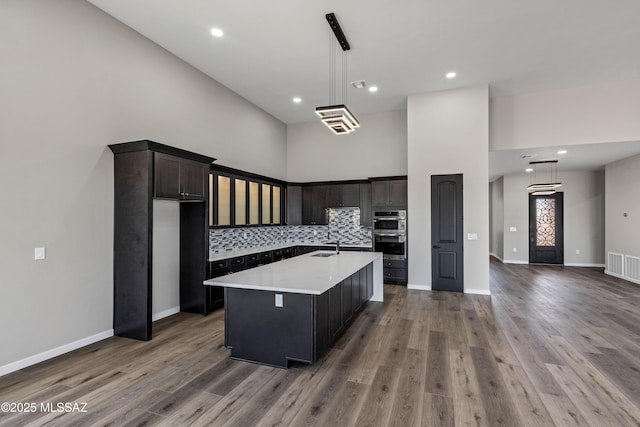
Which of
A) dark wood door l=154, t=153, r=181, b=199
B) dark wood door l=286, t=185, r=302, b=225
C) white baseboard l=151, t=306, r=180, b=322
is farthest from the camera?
dark wood door l=286, t=185, r=302, b=225

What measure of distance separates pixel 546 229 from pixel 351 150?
6758 millimetres

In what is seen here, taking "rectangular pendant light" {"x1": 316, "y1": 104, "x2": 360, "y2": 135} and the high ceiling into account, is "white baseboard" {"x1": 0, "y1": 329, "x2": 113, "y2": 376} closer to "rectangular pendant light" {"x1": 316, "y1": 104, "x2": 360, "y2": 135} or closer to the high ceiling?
"rectangular pendant light" {"x1": 316, "y1": 104, "x2": 360, "y2": 135}

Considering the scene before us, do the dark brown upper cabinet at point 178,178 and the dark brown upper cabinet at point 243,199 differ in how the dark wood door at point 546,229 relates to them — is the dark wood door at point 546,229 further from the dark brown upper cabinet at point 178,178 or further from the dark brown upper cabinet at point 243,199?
the dark brown upper cabinet at point 178,178

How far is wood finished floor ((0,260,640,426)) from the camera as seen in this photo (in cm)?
222

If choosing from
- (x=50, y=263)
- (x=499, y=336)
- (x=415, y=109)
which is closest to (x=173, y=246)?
(x=50, y=263)

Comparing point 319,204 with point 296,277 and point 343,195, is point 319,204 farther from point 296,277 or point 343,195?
point 296,277

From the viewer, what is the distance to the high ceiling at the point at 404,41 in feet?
12.1

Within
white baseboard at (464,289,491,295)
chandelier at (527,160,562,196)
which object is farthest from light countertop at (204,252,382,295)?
chandelier at (527,160,562,196)

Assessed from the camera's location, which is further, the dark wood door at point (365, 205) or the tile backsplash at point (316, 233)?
the dark wood door at point (365, 205)

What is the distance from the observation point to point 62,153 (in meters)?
3.28

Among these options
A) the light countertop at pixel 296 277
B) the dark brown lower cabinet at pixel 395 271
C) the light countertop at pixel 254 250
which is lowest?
the dark brown lower cabinet at pixel 395 271

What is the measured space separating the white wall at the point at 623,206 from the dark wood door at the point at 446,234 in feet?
14.3

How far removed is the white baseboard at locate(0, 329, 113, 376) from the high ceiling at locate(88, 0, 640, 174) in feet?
Result: 12.7

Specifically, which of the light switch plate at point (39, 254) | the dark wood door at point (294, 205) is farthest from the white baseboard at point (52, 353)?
the dark wood door at point (294, 205)
